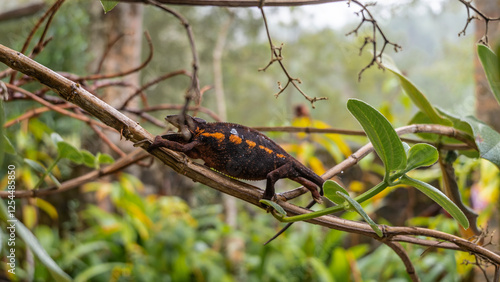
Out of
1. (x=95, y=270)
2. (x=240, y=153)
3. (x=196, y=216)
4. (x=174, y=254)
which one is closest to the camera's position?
(x=240, y=153)

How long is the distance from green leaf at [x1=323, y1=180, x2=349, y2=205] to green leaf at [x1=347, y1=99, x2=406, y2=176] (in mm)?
50

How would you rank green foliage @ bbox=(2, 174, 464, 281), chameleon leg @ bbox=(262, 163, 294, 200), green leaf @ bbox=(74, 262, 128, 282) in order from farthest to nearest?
green foliage @ bbox=(2, 174, 464, 281) → green leaf @ bbox=(74, 262, 128, 282) → chameleon leg @ bbox=(262, 163, 294, 200)

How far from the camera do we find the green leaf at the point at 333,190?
16.2 inches

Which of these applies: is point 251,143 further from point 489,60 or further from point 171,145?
point 489,60

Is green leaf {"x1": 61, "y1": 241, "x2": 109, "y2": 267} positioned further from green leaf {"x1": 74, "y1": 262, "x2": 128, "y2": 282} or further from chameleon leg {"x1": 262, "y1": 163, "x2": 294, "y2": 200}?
chameleon leg {"x1": 262, "y1": 163, "x2": 294, "y2": 200}

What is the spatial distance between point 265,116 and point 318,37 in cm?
122

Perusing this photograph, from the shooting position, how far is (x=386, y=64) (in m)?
0.64

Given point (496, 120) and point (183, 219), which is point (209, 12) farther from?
point (496, 120)

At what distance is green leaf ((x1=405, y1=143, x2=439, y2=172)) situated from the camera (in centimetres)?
40

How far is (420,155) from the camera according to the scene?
41 cm

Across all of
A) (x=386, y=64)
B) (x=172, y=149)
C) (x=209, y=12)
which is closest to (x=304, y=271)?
(x=386, y=64)

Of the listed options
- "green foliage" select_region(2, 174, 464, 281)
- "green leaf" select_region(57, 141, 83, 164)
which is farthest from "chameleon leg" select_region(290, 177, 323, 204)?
"green foliage" select_region(2, 174, 464, 281)

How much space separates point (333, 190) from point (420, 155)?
0.09m

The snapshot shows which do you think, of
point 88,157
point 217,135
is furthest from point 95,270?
point 217,135
